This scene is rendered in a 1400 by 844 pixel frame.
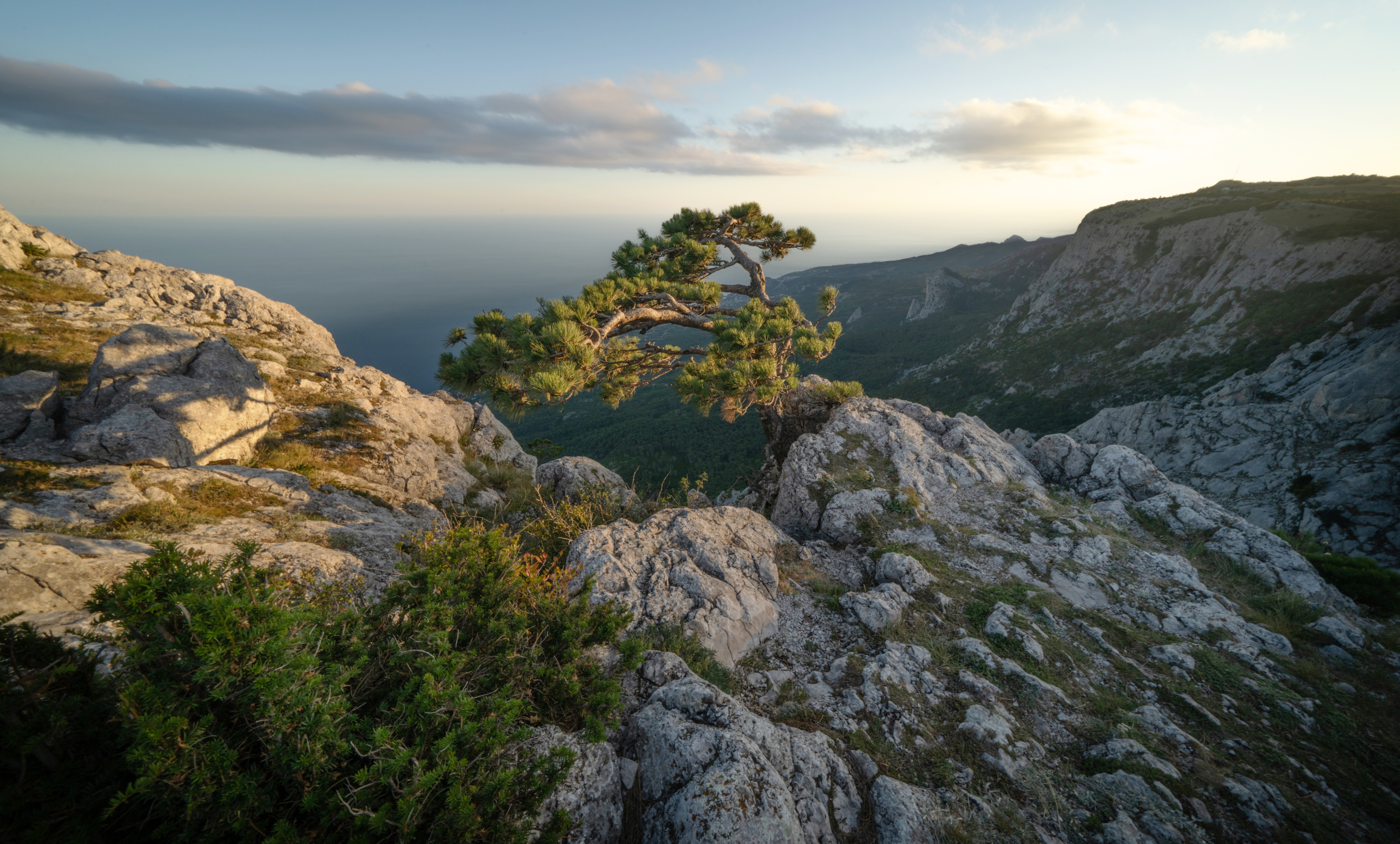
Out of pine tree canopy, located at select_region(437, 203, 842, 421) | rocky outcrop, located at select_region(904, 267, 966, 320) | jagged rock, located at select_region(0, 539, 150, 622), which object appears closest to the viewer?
jagged rock, located at select_region(0, 539, 150, 622)

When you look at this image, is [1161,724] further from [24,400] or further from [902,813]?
[24,400]

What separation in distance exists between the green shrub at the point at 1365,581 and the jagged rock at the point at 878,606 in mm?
8163

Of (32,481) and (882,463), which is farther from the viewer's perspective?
(882,463)

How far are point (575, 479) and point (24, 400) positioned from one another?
962 cm

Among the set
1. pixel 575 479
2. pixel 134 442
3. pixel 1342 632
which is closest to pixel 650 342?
pixel 575 479

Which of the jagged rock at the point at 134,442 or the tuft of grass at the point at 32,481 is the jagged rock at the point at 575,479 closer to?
the jagged rock at the point at 134,442

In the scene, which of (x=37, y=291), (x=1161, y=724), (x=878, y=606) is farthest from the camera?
(x=37, y=291)

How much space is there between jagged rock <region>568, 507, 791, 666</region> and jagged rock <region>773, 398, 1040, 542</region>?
6.77 ft

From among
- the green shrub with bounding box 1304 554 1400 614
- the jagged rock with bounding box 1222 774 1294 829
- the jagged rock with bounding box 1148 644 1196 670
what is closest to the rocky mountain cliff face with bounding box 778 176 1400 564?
the green shrub with bounding box 1304 554 1400 614

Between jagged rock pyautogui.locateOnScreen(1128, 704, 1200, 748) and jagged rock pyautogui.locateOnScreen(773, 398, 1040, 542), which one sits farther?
jagged rock pyautogui.locateOnScreen(773, 398, 1040, 542)

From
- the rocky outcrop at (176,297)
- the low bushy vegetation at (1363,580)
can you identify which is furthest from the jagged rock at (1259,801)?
the rocky outcrop at (176,297)

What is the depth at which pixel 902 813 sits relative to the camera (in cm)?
357

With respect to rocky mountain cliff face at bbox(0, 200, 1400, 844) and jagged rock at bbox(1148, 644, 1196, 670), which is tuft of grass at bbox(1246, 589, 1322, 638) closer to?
rocky mountain cliff face at bbox(0, 200, 1400, 844)

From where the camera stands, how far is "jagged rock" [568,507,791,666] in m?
5.52
